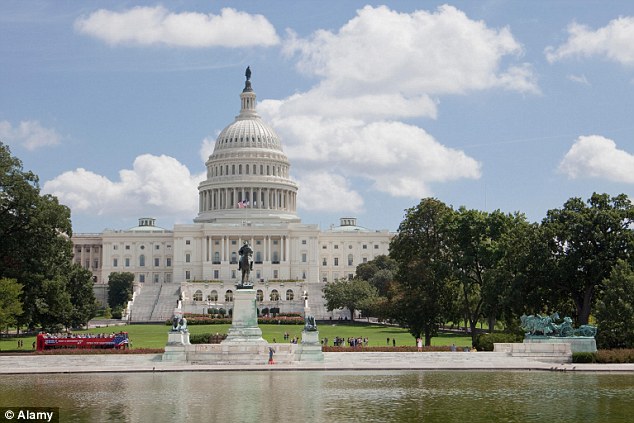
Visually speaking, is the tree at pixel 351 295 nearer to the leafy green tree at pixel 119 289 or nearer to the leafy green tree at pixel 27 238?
the leafy green tree at pixel 119 289

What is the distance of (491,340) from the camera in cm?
5062

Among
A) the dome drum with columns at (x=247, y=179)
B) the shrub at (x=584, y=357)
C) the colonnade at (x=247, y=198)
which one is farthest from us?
the colonnade at (x=247, y=198)

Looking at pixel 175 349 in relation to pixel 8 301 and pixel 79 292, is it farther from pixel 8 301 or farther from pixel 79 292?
pixel 79 292

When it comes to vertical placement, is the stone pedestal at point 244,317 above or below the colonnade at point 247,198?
below

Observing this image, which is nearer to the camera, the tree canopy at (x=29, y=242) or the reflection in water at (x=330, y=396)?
the reflection in water at (x=330, y=396)

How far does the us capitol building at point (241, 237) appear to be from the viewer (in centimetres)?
15400

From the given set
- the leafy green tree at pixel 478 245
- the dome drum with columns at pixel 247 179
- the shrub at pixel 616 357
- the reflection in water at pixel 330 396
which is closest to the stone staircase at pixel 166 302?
the dome drum with columns at pixel 247 179

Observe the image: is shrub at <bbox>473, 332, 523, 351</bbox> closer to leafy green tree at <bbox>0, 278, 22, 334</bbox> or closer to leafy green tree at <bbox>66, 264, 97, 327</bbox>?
leafy green tree at <bbox>0, 278, 22, 334</bbox>

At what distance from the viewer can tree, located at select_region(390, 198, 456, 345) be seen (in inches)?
2322

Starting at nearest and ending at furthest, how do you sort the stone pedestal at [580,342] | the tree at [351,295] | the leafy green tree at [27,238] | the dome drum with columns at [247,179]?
the stone pedestal at [580,342]
the leafy green tree at [27,238]
the tree at [351,295]
the dome drum with columns at [247,179]

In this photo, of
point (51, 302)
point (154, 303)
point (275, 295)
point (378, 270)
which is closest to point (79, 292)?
point (51, 302)

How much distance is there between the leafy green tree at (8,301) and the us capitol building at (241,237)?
9521 cm

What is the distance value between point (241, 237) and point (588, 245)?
10404 centimetres

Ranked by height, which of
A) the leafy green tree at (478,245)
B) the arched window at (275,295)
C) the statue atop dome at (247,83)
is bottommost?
the arched window at (275,295)
